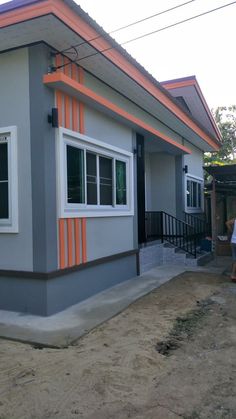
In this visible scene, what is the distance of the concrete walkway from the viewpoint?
4.84 meters

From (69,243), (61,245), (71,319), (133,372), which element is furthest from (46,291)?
(133,372)

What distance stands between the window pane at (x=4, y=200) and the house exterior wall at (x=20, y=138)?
31 cm

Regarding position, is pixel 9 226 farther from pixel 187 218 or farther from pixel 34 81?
pixel 187 218

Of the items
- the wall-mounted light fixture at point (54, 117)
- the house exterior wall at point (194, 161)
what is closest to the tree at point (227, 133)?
the house exterior wall at point (194, 161)

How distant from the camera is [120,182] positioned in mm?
8531

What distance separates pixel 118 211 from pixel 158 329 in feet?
11.3

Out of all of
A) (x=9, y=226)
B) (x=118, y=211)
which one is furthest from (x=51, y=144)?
(x=118, y=211)

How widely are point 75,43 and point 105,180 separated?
280 cm

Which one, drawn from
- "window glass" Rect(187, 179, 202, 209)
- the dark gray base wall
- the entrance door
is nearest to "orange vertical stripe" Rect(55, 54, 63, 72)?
the dark gray base wall

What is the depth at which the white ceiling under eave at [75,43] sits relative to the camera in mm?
5287

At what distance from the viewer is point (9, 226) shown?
6.04 meters

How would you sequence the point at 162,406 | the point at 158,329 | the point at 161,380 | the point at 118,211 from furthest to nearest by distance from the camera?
the point at 118,211, the point at 158,329, the point at 161,380, the point at 162,406

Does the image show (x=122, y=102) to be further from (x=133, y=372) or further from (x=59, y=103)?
(x=133, y=372)

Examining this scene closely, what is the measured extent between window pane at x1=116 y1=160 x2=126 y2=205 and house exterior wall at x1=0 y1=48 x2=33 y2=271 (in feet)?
9.25
